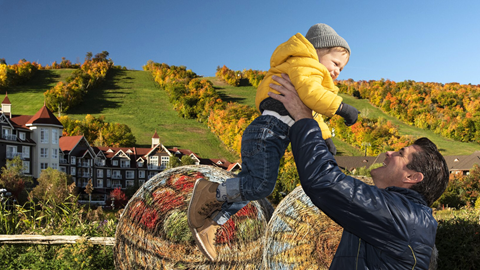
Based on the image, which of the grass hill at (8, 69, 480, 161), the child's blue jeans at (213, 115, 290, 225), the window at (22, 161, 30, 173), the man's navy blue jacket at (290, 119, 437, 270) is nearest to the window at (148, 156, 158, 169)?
the grass hill at (8, 69, 480, 161)

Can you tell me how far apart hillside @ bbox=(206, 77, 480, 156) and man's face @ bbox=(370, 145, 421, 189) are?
67.4 metres

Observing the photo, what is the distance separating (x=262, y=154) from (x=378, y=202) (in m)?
1.09

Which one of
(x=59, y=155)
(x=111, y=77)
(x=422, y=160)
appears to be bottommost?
(x=59, y=155)

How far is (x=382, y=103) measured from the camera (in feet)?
316

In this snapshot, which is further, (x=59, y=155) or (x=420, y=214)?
(x=59, y=155)

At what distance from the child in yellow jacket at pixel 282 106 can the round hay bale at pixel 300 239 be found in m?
2.59

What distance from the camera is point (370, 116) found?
87062 mm

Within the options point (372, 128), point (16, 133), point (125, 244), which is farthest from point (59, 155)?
point (125, 244)

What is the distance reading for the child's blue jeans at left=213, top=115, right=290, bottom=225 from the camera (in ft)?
9.90

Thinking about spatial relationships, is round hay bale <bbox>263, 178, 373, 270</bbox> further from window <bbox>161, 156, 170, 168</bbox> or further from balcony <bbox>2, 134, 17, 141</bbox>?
window <bbox>161, 156, 170, 168</bbox>

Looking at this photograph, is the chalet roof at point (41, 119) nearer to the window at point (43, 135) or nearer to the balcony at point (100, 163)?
the window at point (43, 135)

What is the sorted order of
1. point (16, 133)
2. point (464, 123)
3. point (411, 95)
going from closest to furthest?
point (16, 133) → point (464, 123) → point (411, 95)

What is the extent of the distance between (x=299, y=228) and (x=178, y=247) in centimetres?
189

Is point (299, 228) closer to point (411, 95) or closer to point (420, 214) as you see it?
point (420, 214)
